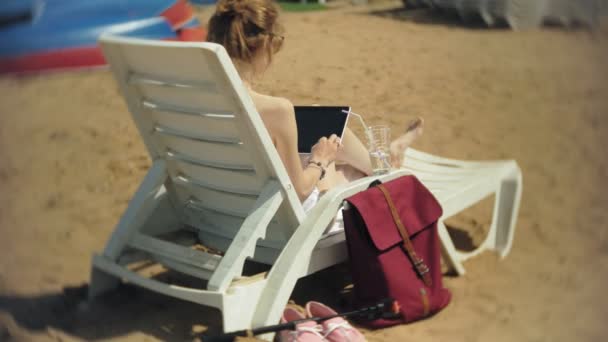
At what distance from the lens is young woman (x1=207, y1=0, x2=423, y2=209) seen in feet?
8.92

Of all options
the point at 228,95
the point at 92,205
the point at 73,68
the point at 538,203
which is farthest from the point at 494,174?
the point at 73,68

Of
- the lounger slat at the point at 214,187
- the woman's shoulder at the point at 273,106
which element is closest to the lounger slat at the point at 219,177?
the lounger slat at the point at 214,187

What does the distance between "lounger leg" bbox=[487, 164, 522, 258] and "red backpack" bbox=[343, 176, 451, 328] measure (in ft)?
3.05

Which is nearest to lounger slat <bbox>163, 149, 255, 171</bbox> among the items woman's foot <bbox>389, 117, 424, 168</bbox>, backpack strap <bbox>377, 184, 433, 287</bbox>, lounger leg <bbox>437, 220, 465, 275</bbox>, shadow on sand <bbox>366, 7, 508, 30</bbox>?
backpack strap <bbox>377, 184, 433, 287</bbox>

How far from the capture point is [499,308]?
10.7 feet

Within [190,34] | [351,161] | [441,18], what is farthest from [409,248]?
[441,18]

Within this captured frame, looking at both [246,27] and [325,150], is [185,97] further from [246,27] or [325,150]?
[325,150]

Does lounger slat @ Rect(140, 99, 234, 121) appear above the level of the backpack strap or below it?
above

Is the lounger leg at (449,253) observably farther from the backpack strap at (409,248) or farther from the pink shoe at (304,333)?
the pink shoe at (304,333)

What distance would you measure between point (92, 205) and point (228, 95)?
76.5 inches

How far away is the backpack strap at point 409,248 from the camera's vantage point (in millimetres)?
2889

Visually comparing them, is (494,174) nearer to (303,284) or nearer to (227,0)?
(303,284)

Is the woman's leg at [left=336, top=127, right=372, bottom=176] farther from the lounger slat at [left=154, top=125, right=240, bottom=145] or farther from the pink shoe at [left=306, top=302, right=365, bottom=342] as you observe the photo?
the pink shoe at [left=306, top=302, right=365, bottom=342]

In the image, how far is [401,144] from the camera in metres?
3.26
